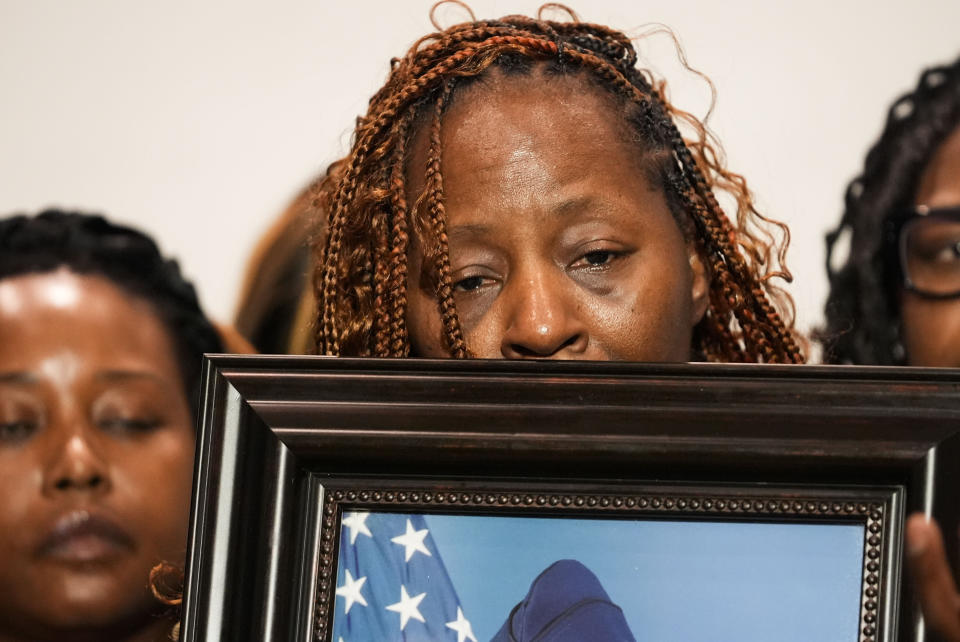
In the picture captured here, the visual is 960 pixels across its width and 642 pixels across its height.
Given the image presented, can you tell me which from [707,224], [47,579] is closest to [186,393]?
[47,579]

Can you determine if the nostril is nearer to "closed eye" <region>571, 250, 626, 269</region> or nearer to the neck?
"closed eye" <region>571, 250, 626, 269</region>

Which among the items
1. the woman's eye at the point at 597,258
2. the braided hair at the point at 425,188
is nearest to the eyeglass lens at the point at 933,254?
the braided hair at the point at 425,188

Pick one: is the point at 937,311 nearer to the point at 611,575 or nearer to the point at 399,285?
the point at 399,285

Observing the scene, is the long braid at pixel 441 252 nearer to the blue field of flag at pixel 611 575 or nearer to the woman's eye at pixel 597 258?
the woman's eye at pixel 597 258

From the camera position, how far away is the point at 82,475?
1.42 meters

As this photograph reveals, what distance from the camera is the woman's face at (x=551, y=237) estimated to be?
946mm

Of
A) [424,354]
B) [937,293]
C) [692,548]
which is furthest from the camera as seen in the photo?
[937,293]

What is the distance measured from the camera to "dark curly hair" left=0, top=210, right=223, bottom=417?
152 cm

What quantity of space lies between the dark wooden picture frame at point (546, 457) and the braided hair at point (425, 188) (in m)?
0.25

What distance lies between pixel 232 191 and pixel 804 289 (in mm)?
661

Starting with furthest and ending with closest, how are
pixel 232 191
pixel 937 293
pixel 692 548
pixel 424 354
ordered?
pixel 232 191 → pixel 937 293 → pixel 424 354 → pixel 692 548

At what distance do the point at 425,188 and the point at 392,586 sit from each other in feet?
1.17

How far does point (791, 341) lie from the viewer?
105 cm

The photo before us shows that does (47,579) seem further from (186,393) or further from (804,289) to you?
(804,289)
